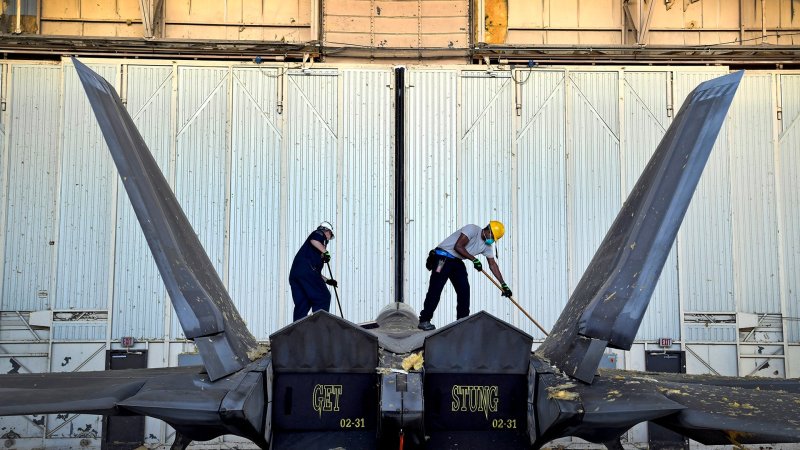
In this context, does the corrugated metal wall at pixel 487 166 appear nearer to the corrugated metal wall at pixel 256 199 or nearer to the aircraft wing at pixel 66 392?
the corrugated metal wall at pixel 256 199

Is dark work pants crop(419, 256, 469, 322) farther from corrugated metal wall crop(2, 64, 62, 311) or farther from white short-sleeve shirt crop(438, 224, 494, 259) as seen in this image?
corrugated metal wall crop(2, 64, 62, 311)

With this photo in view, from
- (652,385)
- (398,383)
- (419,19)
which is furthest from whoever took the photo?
(419,19)

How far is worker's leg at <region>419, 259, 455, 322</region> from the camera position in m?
10.7

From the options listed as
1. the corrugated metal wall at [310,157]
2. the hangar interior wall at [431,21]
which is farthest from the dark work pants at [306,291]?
the hangar interior wall at [431,21]

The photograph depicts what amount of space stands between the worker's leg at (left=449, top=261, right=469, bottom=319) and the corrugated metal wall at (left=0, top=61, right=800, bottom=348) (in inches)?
202

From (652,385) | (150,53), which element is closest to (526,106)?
(150,53)

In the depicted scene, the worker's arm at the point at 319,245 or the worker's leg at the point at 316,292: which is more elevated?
the worker's arm at the point at 319,245

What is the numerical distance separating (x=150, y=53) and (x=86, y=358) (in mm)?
6483

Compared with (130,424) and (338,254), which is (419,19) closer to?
(338,254)

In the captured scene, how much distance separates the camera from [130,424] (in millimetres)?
15719

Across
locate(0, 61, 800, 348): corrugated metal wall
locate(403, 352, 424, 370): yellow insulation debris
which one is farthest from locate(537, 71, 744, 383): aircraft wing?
locate(0, 61, 800, 348): corrugated metal wall

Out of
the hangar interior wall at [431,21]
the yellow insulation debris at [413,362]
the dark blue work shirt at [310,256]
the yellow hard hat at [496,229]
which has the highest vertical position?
the hangar interior wall at [431,21]

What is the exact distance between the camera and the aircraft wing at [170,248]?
4.83 meters

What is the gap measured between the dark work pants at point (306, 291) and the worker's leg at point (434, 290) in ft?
5.14
